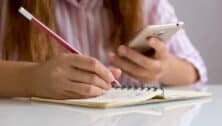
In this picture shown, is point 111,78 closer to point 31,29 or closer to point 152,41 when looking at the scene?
point 152,41

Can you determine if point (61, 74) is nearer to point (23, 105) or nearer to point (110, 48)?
point (23, 105)

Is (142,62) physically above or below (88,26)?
below

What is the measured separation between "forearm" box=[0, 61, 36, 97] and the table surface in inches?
1.1

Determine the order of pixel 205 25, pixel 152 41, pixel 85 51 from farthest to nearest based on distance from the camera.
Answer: pixel 205 25, pixel 85 51, pixel 152 41

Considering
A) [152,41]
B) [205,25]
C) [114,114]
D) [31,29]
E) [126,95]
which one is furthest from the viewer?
[205,25]

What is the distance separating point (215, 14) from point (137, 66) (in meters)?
0.98

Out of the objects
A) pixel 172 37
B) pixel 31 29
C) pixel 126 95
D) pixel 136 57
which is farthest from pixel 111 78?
pixel 172 37

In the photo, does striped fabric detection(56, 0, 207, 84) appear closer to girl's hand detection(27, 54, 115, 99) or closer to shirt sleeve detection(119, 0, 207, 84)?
shirt sleeve detection(119, 0, 207, 84)

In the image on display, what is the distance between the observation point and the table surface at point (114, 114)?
24.1 inches

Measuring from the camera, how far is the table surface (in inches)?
24.1

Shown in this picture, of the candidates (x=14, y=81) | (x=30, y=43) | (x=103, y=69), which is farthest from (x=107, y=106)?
(x=30, y=43)

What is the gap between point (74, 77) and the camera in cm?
77

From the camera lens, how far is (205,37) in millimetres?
1868

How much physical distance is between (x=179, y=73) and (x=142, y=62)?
20 cm
